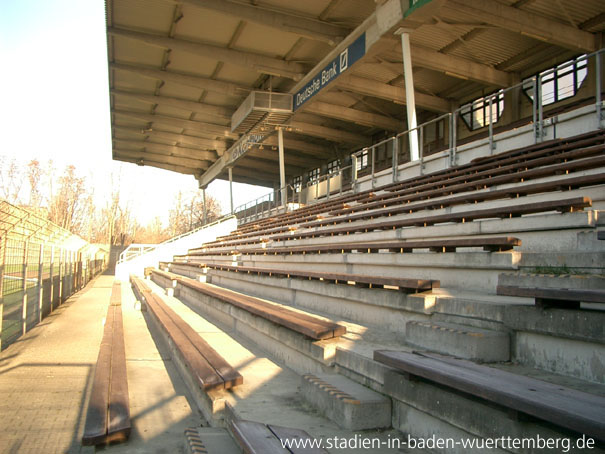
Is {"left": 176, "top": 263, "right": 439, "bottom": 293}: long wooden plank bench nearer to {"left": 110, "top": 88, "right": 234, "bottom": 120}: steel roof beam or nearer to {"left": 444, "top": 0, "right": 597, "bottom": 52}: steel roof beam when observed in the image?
{"left": 444, "top": 0, "right": 597, "bottom": 52}: steel roof beam

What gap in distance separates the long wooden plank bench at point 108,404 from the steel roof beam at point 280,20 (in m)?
11.5

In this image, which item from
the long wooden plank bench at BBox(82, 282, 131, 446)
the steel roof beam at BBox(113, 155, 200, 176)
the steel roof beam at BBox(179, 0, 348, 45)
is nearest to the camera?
the long wooden plank bench at BBox(82, 282, 131, 446)

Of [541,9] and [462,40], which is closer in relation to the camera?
[541,9]

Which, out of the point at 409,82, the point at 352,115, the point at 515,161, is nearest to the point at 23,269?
the point at 515,161

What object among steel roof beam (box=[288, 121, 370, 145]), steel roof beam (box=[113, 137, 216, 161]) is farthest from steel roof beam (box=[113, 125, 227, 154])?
steel roof beam (box=[288, 121, 370, 145])

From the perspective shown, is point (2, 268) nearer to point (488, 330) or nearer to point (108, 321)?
point (108, 321)

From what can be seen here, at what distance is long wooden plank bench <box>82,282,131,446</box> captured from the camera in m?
2.81

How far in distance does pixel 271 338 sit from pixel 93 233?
5332 cm

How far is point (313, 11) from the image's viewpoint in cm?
1439

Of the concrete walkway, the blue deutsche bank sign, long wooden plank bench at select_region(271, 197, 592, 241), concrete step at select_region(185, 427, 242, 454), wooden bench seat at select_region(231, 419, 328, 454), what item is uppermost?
the blue deutsche bank sign

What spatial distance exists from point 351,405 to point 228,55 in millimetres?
16091

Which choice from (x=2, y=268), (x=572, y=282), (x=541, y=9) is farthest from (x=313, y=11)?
(x=572, y=282)

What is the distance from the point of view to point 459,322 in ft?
10.5

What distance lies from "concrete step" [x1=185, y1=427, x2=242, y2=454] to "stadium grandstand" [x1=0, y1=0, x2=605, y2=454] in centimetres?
2
